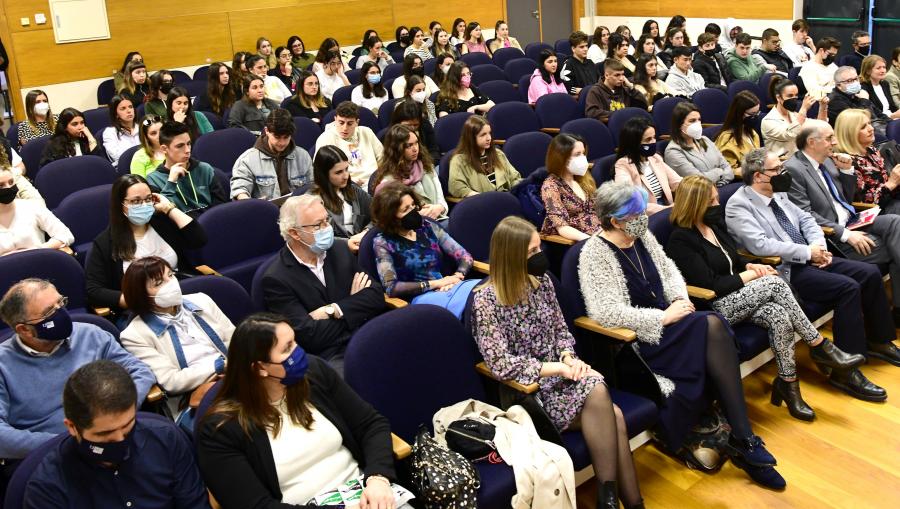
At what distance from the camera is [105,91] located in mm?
9016

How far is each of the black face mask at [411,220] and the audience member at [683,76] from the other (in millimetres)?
5202

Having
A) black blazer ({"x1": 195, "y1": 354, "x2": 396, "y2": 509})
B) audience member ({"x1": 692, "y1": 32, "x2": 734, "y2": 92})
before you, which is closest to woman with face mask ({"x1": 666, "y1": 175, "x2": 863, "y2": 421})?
black blazer ({"x1": 195, "y1": 354, "x2": 396, "y2": 509})

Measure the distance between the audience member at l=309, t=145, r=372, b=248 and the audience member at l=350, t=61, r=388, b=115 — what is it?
3.04 m

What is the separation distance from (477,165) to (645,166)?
1.01 m

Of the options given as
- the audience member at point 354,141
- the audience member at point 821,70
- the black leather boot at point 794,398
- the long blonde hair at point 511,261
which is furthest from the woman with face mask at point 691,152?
the audience member at point 821,70

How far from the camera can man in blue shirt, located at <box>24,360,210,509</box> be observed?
2023 millimetres

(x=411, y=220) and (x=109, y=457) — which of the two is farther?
(x=411, y=220)

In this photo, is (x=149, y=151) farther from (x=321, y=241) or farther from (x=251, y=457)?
(x=251, y=457)

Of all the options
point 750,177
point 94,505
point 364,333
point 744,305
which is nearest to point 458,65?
point 750,177

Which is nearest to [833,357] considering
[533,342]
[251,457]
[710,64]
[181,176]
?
[533,342]

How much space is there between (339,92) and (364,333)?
17.5 feet

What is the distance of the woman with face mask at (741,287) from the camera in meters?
3.54

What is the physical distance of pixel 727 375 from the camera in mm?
3164

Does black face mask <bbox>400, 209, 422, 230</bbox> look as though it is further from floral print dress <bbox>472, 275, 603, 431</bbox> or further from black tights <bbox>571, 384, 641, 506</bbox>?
black tights <bbox>571, 384, 641, 506</bbox>
